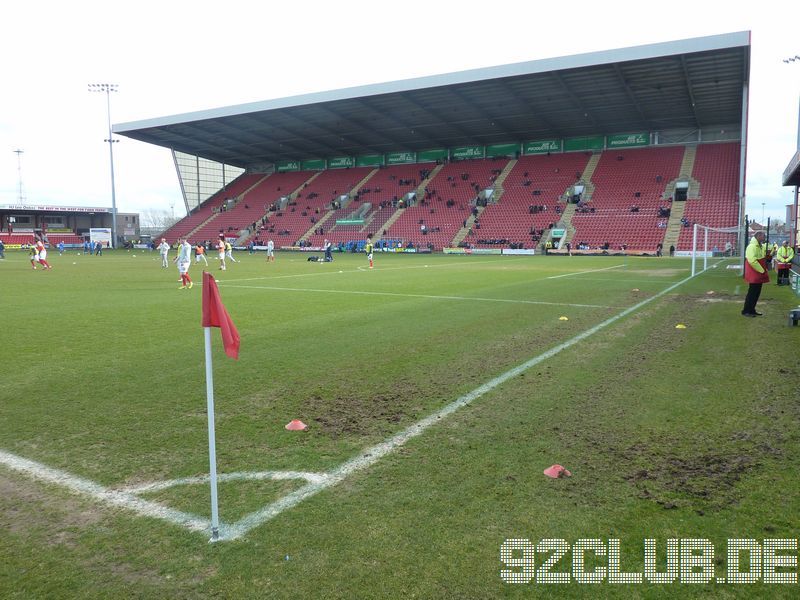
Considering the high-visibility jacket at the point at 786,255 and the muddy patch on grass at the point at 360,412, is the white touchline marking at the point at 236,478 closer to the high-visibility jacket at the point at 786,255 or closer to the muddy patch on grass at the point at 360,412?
the muddy patch on grass at the point at 360,412

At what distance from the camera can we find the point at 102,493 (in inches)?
145

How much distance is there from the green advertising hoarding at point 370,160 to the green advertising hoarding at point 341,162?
0.90 meters

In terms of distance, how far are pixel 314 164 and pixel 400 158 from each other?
43.1 ft

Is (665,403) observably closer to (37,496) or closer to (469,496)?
(469,496)

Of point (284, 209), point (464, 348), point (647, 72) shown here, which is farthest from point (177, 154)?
point (464, 348)

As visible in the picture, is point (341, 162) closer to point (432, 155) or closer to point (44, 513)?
point (432, 155)

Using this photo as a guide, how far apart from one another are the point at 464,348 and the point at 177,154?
6919 cm

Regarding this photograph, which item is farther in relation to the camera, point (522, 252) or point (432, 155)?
point (432, 155)

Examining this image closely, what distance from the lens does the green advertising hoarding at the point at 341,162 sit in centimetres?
7156

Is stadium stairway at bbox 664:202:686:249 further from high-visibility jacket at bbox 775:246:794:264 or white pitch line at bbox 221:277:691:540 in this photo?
white pitch line at bbox 221:277:691:540

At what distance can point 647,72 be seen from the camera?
3844 centimetres

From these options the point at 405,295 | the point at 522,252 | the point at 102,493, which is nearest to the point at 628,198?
the point at 522,252

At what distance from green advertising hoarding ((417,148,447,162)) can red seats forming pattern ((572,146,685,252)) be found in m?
18.5

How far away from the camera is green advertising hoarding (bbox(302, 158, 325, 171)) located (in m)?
73.6
